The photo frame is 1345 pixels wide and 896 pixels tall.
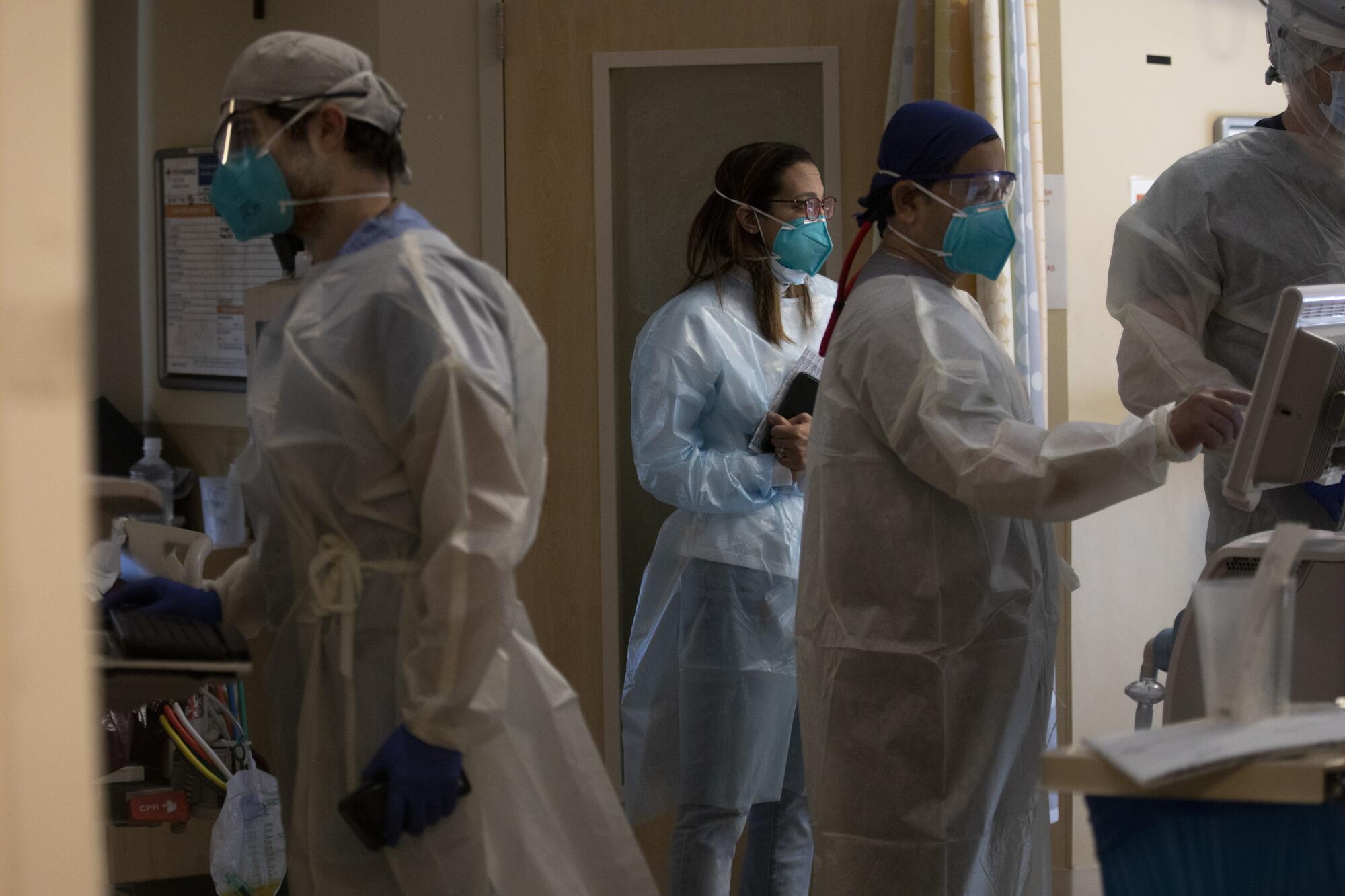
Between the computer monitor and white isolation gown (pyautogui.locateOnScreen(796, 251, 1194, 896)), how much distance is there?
11cm

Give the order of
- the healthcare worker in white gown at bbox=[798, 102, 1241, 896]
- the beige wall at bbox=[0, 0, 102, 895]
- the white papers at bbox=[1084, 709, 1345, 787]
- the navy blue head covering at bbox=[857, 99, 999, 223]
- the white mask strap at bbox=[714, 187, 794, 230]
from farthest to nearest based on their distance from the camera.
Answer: the white mask strap at bbox=[714, 187, 794, 230], the navy blue head covering at bbox=[857, 99, 999, 223], the healthcare worker in white gown at bbox=[798, 102, 1241, 896], the white papers at bbox=[1084, 709, 1345, 787], the beige wall at bbox=[0, 0, 102, 895]

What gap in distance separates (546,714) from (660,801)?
1038mm

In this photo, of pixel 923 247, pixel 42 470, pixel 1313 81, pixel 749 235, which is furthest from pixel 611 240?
pixel 42 470

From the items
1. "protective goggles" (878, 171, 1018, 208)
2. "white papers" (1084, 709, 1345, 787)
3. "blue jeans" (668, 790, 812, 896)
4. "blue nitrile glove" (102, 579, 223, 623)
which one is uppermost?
"protective goggles" (878, 171, 1018, 208)

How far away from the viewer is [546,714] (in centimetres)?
133

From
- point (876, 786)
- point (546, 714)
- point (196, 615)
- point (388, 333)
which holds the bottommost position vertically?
point (876, 786)

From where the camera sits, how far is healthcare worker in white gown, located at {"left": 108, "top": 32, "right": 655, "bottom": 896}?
118 centimetres

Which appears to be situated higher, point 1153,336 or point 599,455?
point 1153,336

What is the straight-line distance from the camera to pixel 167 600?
4.50 feet

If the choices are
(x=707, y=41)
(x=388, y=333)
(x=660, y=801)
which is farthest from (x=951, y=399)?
(x=707, y=41)

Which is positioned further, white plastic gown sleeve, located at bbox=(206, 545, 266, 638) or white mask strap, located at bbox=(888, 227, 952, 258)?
white mask strap, located at bbox=(888, 227, 952, 258)

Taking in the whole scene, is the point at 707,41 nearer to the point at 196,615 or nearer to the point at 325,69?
the point at 325,69

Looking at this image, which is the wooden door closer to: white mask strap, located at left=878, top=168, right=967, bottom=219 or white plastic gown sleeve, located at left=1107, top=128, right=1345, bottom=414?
white plastic gown sleeve, located at left=1107, top=128, right=1345, bottom=414

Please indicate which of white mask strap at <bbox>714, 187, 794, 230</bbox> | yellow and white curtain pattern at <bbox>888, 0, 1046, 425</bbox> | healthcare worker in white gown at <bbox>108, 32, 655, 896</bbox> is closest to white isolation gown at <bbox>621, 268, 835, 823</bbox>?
white mask strap at <bbox>714, 187, 794, 230</bbox>
